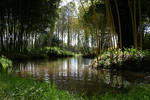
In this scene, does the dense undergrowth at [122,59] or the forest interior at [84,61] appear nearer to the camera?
A: the forest interior at [84,61]

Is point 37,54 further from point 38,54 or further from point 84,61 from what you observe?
point 84,61

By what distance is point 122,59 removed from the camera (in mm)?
5746

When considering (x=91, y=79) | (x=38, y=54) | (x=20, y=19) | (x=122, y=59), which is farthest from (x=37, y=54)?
(x=91, y=79)

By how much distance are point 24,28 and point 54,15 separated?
2.61 m

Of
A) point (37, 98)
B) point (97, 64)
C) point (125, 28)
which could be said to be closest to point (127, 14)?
point (125, 28)

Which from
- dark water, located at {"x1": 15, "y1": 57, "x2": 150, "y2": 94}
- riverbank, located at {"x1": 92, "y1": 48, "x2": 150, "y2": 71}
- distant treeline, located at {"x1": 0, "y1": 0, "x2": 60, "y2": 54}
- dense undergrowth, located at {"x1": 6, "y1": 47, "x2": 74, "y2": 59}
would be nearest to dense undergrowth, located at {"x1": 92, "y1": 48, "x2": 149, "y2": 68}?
riverbank, located at {"x1": 92, "y1": 48, "x2": 150, "y2": 71}

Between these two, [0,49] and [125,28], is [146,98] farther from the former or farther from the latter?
[0,49]

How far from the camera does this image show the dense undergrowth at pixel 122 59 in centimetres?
543

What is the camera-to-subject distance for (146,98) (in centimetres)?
200

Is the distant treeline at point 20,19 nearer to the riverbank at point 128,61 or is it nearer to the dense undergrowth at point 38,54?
the dense undergrowth at point 38,54

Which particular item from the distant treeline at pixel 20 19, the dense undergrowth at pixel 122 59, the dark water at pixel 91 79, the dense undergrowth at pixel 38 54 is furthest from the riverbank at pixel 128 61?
the dense undergrowth at pixel 38 54

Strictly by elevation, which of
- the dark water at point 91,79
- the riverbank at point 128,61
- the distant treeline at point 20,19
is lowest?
the dark water at point 91,79

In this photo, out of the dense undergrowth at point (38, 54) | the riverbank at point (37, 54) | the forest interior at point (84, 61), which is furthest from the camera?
the dense undergrowth at point (38, 54)

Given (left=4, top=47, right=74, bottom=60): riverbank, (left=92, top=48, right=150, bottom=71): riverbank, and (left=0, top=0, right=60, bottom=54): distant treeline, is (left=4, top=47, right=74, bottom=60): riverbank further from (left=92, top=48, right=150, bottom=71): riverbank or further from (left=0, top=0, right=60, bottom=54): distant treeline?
(left=92, top=48, right=150, bottom=71): riverbank
